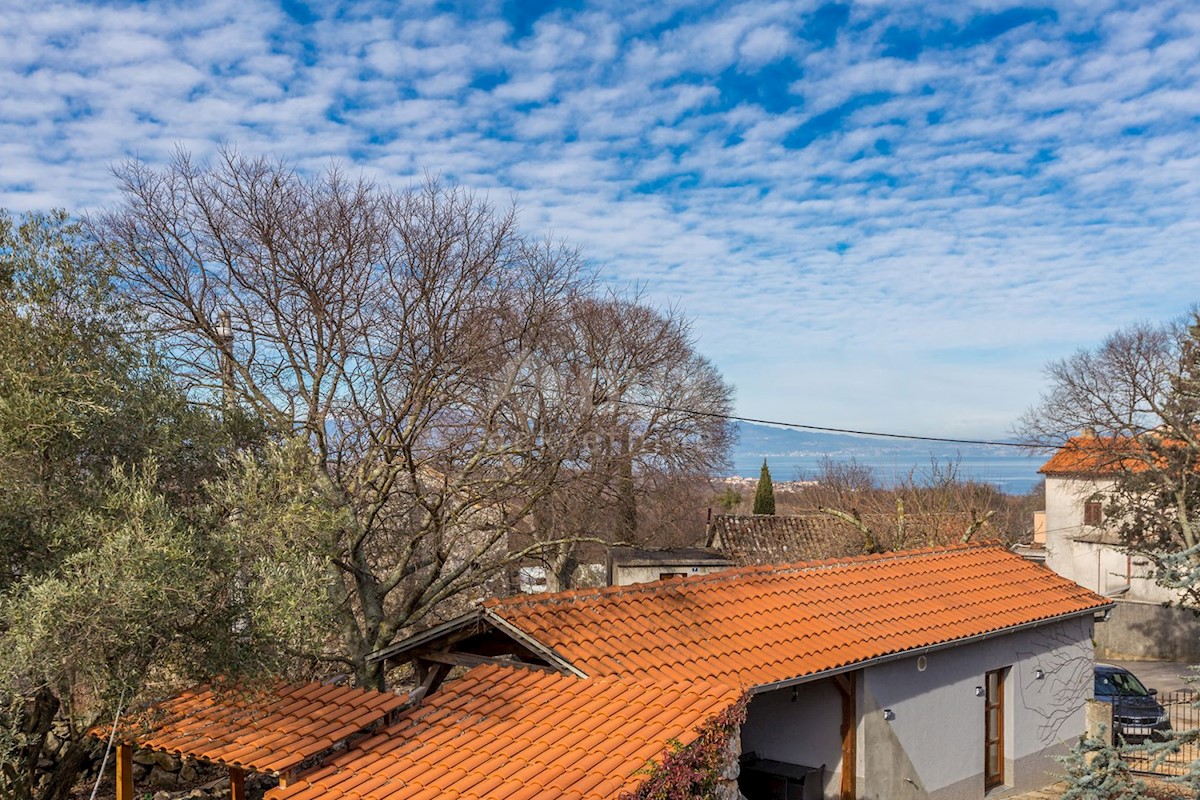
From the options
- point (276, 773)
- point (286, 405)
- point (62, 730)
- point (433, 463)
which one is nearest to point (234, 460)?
point (276, 773)

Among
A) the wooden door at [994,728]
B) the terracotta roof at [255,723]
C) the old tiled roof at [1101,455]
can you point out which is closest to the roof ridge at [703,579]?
the terracotta roof at [255,723]

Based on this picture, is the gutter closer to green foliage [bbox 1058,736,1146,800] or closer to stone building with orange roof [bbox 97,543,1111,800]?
stone building with orange roof [bbox 97,543,1111,800]

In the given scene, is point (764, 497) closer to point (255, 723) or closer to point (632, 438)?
point (632, 438)

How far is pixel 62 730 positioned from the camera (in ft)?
30.8

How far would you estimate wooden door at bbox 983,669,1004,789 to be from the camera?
13.7 meters

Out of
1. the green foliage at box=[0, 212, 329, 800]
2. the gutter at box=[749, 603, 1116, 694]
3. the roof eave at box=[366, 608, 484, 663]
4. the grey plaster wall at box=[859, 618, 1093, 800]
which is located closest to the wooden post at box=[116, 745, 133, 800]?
the green foliage at box=[0, 212, 329, 800]

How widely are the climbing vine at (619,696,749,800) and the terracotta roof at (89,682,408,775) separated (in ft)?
9.31

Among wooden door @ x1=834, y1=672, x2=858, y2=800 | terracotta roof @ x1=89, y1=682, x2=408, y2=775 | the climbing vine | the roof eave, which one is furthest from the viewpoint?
wooden door @ x1=834, y1=672, x2=858, y2=800

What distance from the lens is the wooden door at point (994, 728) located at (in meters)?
13.7

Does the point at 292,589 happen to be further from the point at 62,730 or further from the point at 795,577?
the point at 795,577

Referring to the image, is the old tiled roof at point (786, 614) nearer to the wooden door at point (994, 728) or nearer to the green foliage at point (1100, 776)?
the wooden door at point (994, 728)

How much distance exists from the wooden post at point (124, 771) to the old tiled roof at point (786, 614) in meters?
3.63

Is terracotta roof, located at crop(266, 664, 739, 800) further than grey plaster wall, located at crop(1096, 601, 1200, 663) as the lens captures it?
No

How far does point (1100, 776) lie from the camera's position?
27.7 feet
